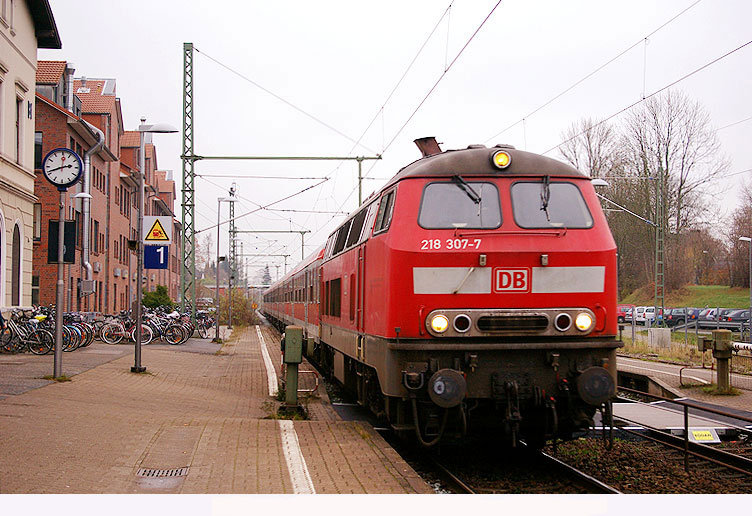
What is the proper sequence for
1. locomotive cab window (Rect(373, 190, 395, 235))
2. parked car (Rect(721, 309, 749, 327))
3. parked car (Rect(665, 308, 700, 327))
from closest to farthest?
locomotive cab window (Rect(373, 190, 395, 235))
parked car (Rect(721, 309, 749, 327))
parked car (Rect(665, 308, 700, 327))

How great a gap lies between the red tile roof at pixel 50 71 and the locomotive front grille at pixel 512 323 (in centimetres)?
2984

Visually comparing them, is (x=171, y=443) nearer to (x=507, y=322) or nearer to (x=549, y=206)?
(x=507, y=322)

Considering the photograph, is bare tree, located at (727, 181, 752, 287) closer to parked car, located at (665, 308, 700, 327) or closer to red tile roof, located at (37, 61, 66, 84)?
parked car, located at (665, 308, 700, 327)

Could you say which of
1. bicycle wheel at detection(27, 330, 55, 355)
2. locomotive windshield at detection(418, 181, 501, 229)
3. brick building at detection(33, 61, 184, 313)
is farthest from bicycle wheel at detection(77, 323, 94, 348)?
locomotive windshield at detection(418, 181, 501, 229)

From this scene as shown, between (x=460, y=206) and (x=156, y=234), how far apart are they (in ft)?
36.2

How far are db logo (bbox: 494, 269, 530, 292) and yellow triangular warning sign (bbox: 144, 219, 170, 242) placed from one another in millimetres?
11300

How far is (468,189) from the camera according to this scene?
8.66 metres

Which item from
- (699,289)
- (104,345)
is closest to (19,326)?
(104,345)

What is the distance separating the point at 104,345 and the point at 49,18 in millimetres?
9729

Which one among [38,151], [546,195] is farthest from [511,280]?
[38,151]

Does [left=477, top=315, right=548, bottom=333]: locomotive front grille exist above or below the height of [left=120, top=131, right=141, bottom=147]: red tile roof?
below

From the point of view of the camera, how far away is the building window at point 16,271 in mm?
21875

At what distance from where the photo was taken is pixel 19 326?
63.4 ft

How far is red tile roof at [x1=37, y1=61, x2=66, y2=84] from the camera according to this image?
33.0 meters
